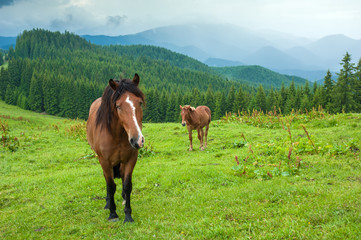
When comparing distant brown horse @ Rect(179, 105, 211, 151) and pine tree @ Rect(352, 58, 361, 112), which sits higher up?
pine tree @ Rect(352, 58, 361, 112)

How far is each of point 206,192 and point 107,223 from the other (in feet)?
10.1

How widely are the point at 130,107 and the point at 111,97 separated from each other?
3.40 ft

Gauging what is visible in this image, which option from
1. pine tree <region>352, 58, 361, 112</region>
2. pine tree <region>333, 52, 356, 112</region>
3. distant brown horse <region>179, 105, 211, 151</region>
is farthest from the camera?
pine tree <region>352, 58, 361, 112</region>

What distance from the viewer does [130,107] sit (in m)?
4.93

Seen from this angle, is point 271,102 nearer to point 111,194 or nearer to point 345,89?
point 345,89

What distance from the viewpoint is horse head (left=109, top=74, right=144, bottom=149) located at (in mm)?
4574

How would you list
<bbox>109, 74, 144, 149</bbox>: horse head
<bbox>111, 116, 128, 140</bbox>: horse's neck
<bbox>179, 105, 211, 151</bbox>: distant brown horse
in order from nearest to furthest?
<bbox>109, 74, 144, 149</bbox>: horse head < <bbox>111, 116, 128, 140</bbox>: horse's neck < <bbox>179, 105, 211, 151</bbox>: distant brown horse

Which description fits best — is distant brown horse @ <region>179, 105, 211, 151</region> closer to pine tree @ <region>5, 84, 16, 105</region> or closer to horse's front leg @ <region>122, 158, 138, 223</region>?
horse's front leg @ <region>122, 158, 138, 223</region>

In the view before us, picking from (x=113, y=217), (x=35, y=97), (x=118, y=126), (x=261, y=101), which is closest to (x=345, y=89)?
(x=261, y=101)

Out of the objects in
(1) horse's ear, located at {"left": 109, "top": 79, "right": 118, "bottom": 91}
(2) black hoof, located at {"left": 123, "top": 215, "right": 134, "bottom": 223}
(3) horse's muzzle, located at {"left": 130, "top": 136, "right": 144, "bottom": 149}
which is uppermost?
(1) horse's ear, located at {"left": 109, "top": 79, "right": 118, "bottom": 91}

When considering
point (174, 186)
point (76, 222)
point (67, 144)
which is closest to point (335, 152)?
point (174, 186)

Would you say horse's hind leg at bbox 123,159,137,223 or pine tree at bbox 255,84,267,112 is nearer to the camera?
horse's hind leg at bbox 123,159,137,223

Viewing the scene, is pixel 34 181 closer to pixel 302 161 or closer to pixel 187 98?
pixel 302 161

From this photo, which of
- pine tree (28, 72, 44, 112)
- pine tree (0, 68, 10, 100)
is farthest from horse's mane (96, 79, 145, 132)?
pine tree (0, 68, 10, 100)
